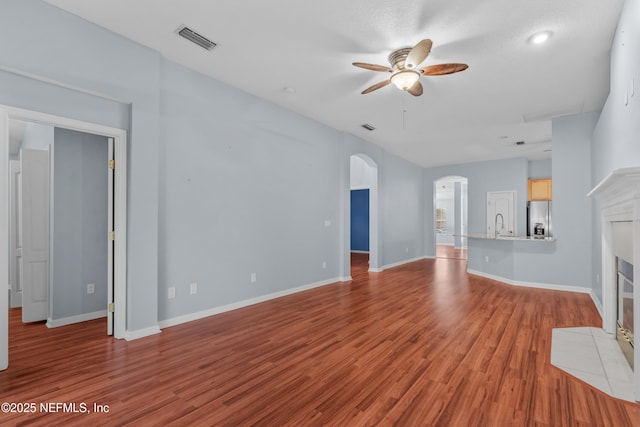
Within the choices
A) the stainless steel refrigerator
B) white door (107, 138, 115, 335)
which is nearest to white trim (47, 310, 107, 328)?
white door (107, 138, 115, 335)

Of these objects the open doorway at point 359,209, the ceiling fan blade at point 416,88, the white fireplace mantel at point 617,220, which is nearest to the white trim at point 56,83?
the ceiling fan blade at point 416,88

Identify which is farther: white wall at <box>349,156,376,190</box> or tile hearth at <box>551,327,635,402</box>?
white wall at <box>349,156,376,190</box>

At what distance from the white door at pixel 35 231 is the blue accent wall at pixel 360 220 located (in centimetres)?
921

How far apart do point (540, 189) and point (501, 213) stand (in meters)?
1.18

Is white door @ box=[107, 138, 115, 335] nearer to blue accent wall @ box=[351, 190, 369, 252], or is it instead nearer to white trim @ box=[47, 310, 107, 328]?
white trim @ box=[47, 310, 107, 328]

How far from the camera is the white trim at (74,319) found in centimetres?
383

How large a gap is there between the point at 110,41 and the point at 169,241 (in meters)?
2.19

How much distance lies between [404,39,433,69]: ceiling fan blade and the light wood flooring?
2772 millimetres

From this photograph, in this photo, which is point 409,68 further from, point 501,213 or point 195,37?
point 501,213

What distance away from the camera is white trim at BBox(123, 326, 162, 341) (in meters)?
3.33

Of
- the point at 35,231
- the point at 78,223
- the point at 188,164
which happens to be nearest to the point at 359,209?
the point at 188,164

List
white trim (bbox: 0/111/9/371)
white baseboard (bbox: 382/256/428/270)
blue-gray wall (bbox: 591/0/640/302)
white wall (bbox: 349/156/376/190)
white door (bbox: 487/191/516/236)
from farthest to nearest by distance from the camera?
1. white wall (bbox: 349/156/376/190)
2. white door (bbox: 487/191/516/236)
3. white baseboard (bbox: 382/256/428/270)
4. white trim (bbox: 0/111/9/371)
5. blue-gray wall (bbox: 591/0/640/302)

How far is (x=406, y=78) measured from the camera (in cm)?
336

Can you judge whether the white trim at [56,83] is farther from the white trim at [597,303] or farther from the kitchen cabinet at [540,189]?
the kitchen cabinet at [540,189]
